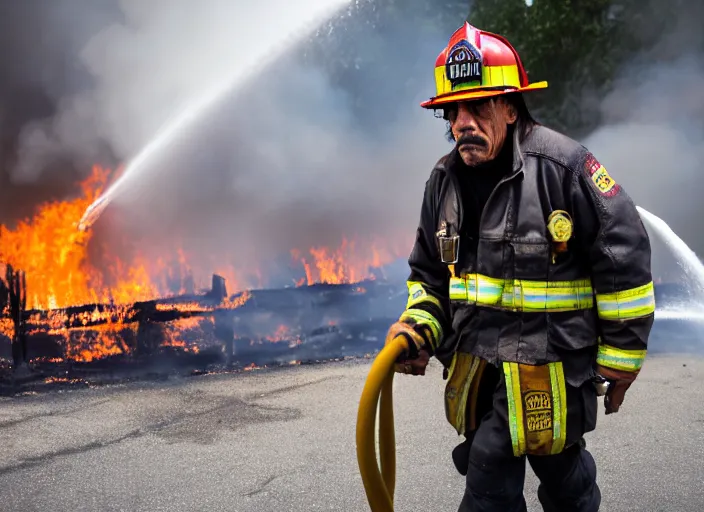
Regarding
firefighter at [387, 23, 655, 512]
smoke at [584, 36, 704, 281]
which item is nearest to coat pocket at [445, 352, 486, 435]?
firefighter at [387, 23, 655, 512]

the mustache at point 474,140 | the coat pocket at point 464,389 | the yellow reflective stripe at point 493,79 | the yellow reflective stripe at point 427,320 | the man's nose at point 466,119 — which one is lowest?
the coat pocket at point 464,389

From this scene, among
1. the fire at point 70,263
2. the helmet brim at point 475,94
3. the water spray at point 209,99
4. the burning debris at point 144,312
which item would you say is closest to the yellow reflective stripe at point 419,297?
the helmet brim at point 475,94

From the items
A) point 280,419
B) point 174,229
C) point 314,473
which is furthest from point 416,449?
point 174,229

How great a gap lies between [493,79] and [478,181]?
0.36 m

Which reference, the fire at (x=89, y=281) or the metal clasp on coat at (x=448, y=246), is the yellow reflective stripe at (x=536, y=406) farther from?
the fire at (x=89, y=281)

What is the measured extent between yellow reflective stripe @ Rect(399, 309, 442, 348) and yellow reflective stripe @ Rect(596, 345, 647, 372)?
56cm

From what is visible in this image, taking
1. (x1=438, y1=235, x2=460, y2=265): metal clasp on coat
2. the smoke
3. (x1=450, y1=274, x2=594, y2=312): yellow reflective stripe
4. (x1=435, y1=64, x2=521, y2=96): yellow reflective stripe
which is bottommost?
(x1=450, y1=274, x2=594, y2=312): yellow reflective stripe

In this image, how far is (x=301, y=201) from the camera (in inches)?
408

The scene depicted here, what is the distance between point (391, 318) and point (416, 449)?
4283 mm

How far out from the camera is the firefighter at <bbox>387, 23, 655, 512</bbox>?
7.63ft

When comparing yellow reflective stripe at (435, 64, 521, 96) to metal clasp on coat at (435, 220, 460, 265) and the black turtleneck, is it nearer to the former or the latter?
the black turtleneck

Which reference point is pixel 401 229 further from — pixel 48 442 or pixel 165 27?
pixel 48 442

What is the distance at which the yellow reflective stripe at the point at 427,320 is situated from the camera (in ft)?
8.51

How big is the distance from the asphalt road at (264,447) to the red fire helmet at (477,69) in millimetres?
1948
